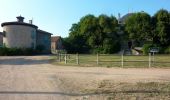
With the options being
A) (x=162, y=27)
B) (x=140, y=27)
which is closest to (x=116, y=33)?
(x=140, y=27)

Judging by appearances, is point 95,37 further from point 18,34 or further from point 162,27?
point 18,34

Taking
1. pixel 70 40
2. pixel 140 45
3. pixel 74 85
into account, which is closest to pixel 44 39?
pixel 70 40

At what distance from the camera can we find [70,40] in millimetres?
73375

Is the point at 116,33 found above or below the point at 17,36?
above

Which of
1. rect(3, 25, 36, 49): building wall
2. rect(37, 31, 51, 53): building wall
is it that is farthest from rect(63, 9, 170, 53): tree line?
rect(3, 25, 36, 49): building wall

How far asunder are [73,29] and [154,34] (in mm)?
21645

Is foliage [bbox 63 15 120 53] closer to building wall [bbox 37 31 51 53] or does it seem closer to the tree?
the tree

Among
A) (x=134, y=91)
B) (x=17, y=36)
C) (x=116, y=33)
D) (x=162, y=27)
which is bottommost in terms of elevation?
(x=134, y=91)

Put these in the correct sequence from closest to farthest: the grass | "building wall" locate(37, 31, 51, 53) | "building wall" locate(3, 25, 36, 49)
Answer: the grass < "building wall" locate(3, 25, 36, 49) < "building wall" locate(37, 31, 51, 53)

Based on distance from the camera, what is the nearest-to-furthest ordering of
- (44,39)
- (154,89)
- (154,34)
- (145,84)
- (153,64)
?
(154,89) → (145,84) → (153,64) → (154,34) → (44,39)

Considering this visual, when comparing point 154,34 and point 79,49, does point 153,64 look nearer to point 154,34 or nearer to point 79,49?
point 154,34

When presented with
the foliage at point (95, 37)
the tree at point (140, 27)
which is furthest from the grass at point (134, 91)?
the tree at point (140, 27)

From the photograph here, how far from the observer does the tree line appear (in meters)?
66.4

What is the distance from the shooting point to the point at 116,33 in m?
71.4
